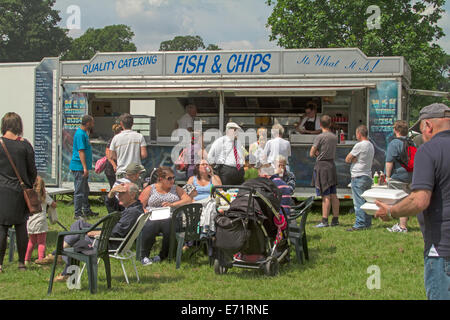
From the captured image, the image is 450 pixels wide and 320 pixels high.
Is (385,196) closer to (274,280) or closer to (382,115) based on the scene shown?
(274,280)

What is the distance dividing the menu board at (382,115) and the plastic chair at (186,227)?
4.59 m

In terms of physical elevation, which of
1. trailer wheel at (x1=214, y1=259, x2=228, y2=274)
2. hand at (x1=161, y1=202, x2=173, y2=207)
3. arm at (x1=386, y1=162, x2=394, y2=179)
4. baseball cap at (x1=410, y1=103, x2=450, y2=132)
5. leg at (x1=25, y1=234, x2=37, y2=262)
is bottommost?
trailer wheel at (x1=214, y1=259, x2=228, y2=274)

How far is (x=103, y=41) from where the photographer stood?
49.5 meters

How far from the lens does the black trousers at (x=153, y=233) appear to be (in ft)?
19.9

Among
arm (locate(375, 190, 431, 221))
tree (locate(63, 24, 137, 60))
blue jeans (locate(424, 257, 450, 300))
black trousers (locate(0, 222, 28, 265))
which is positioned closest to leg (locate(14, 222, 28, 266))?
black trousers (locate(0, 222, 28, 265))

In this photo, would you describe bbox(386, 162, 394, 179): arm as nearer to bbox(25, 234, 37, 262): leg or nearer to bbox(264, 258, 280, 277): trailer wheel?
bbox(264, 258, 280, 277): trailer wheel

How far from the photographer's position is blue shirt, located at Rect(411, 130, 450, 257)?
2863 millimetres

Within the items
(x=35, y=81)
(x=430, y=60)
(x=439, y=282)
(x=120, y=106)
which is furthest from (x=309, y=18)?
(x=439, y=282)

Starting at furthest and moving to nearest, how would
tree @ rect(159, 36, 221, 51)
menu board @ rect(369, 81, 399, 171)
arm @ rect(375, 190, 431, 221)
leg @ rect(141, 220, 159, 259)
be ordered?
tree @ rect(159, 36, 221, 51)
menu board @ rect(369, 81, 399, 171)
leg @ rect(141, 220, 159, 259)
arm @ rect(375, 190, 431, 221)

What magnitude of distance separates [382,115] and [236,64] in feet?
9.25

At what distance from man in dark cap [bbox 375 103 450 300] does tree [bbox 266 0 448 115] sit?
2023 centimetres

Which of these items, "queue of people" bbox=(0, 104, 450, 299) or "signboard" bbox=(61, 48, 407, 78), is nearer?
"queue of people" bbox=(0, 104, 450, 299)
